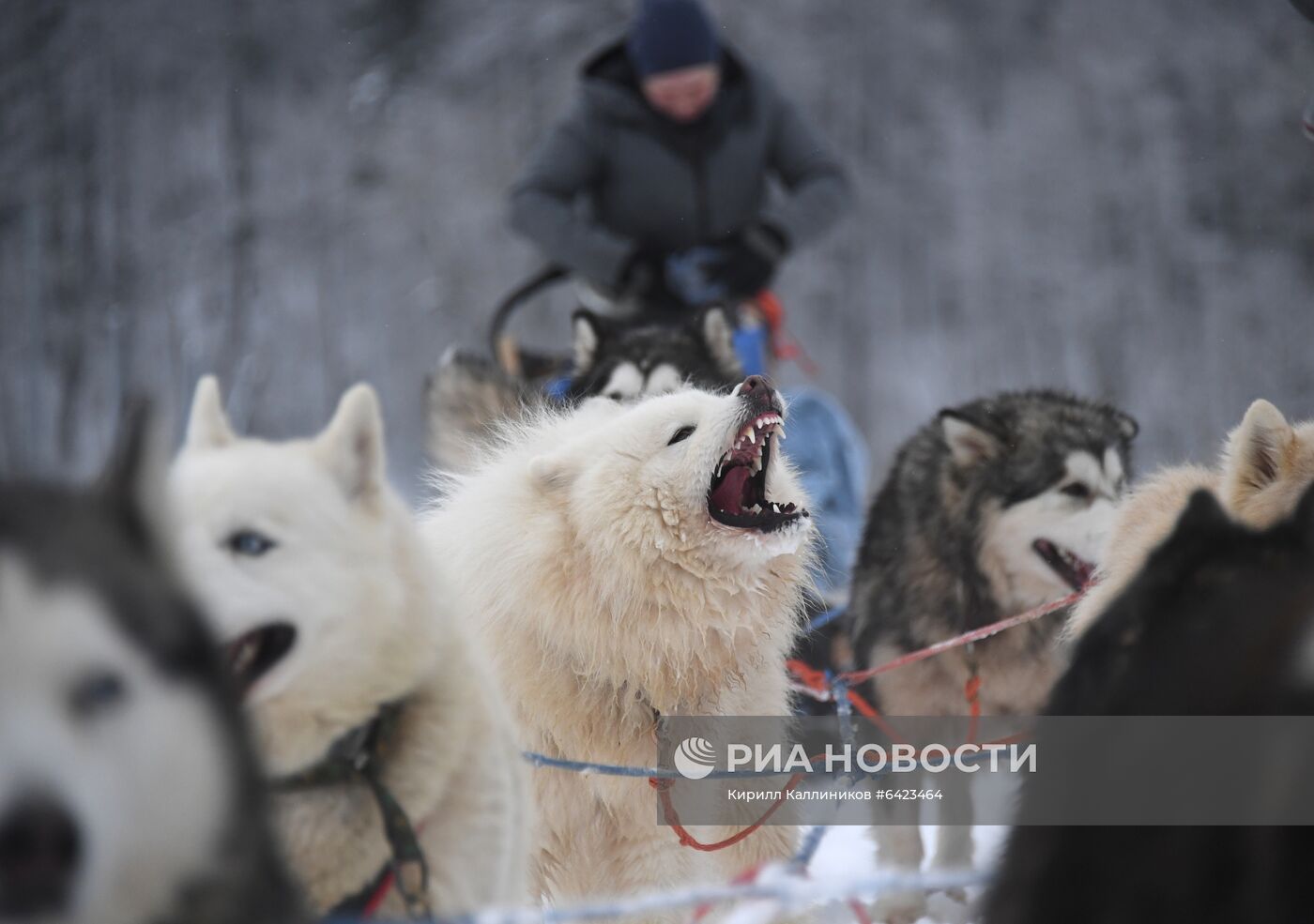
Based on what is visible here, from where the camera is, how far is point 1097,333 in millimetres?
12766

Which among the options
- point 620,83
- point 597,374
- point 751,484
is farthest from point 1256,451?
point 620,83

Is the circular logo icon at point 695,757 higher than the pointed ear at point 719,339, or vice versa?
the pointed ear at point 719,339

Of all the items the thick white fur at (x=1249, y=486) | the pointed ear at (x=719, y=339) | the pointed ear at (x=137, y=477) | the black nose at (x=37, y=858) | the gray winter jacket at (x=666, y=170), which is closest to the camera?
the black nose at (x=37, y=858)

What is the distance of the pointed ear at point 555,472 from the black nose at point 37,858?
1.60m

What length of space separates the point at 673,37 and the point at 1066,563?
7.74 feet

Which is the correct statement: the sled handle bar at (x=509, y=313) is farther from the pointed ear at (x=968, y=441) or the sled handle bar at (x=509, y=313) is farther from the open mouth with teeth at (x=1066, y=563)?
the open mouth with teeth at (x=1066, y=563)

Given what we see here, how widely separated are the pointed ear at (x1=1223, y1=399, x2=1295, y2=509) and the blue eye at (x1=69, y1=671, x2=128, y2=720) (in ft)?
5.66

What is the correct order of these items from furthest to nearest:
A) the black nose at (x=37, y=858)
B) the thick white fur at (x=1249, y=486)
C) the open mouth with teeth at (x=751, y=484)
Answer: the open mouth with teeth at (x=751, y=484) < the thick white fur at (x=1249, y=486) < the black nose at (x=37, y=858)

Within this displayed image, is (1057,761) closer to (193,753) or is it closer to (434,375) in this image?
(193,753)

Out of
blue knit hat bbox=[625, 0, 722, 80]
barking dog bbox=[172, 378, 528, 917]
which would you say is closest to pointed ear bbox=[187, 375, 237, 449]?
barking dog bbox=[172, 378, 528, 917]

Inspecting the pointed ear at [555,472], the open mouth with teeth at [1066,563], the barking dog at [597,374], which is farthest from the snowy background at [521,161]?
the pointed ear at [555,472]

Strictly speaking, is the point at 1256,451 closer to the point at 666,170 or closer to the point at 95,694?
the point at 95,694

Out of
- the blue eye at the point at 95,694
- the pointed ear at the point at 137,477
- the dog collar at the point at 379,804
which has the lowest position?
the dog collar at the point at 379,804

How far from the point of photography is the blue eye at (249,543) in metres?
1.22
